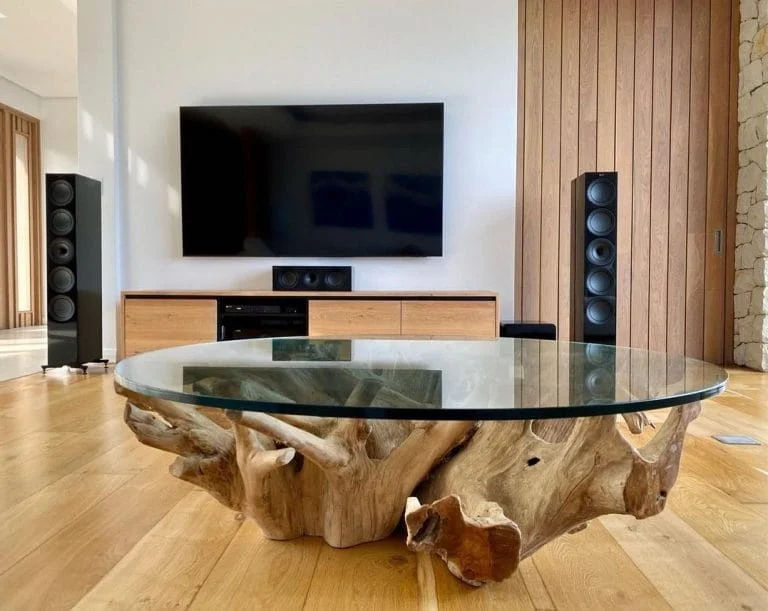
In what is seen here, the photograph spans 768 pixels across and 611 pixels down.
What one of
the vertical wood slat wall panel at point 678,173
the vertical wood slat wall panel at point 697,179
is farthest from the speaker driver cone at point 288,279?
the vertical wood slat wall panel at point 697,179

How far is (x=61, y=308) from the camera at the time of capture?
344 centimetres

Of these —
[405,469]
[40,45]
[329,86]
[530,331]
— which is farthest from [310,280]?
[40,45]

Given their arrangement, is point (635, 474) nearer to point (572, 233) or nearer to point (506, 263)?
point (572, 233)

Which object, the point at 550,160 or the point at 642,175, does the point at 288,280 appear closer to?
the point at 550,160

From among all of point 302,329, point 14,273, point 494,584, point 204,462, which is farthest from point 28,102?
point 494,584

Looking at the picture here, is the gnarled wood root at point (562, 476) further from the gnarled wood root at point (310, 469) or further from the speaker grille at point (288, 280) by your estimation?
the speaker grille at point (288, 280)

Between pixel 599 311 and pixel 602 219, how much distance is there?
18.3 inches

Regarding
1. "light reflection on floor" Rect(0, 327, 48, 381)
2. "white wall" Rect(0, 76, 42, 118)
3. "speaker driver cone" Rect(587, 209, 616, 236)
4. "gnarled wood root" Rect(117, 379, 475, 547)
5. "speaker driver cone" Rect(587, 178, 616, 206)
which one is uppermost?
"white wall" Rect(0, 76, 42, 118)

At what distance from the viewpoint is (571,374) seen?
115 cm

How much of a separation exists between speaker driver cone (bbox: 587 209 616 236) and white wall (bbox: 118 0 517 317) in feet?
2.14

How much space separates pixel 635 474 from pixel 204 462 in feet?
2.63

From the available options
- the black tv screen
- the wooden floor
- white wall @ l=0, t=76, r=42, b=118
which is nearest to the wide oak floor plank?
the wooden floor

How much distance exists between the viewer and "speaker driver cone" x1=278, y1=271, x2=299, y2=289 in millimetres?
3773

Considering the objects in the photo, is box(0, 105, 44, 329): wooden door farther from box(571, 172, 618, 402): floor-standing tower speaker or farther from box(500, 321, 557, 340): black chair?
box(571, 172, 618, 402): floor-standing tower speaker
